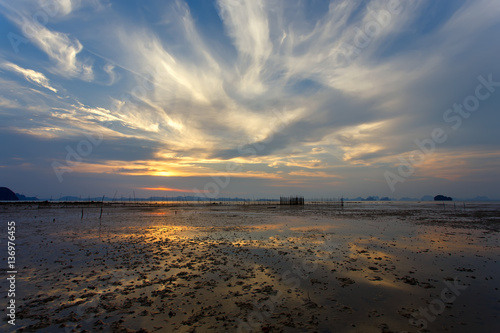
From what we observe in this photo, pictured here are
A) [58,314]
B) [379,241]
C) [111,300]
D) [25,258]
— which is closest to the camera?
[58,314]

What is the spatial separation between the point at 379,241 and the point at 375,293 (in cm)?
1262

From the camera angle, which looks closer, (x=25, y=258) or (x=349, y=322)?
(x=349, y=322)

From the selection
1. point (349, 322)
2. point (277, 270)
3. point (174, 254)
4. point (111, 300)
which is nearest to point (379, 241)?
point (277, 270)

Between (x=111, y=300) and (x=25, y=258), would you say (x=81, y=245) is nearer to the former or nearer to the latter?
(x=25, y=258)

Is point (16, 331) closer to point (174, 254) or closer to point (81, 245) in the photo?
point (174, 254)

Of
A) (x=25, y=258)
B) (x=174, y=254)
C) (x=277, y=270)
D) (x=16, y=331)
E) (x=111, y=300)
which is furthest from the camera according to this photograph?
(x=174, y=254)

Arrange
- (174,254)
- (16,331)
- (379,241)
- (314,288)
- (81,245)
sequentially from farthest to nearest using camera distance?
(379,241) < (81,245) < (174,254) < (314,288) < (16,331)

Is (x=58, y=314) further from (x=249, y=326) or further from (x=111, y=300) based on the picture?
(x=249, y=326)

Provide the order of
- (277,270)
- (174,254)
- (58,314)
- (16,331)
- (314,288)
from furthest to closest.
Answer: (174,254) < (277,270) < (314,288) < (58,314) < (16,331)

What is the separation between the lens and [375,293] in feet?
30.9

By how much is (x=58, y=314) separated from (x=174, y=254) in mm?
8365

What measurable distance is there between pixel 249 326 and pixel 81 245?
18.0 meters

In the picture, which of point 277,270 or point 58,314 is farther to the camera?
point 277,270

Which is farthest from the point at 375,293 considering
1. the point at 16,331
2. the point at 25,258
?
the point at 25,258
